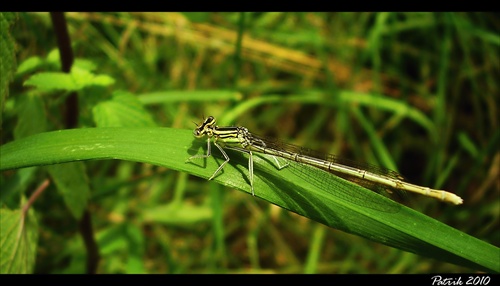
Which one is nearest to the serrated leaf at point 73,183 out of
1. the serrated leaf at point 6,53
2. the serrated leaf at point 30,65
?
the serrated leaf at point 6,53

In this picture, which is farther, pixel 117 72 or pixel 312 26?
pixel 312 26

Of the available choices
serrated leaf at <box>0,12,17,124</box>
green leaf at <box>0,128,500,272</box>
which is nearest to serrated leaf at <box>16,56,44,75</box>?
serrated leaf at <box>0,12,17,124</box>

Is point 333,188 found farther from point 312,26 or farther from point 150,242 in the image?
point 312,26

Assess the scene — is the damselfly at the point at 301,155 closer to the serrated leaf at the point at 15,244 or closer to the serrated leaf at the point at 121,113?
the serrated leaf at the point at 121,113

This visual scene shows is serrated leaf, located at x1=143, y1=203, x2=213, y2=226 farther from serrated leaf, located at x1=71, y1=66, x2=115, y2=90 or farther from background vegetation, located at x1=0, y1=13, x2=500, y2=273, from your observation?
serrated leaf, located at x1=71, y1=66, x2=115, y2=90

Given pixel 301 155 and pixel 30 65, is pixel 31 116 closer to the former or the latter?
pixel 30 65

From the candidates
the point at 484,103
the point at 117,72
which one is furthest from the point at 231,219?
the point at 484,103
